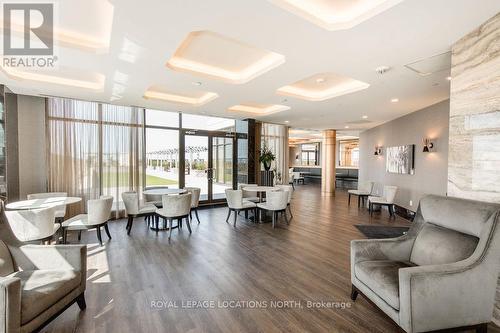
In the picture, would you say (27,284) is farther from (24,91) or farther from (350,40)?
(24,91)

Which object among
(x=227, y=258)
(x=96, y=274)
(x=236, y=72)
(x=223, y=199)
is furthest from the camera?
(x=223, y=199)

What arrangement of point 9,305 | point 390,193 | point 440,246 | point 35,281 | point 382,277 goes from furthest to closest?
point 390,193 → point 440,246 → point 382,277 → point 35,281 → point 9,305

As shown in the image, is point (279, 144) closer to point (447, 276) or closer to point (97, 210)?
point (97, 210)

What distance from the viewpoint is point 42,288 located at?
5.95 feet

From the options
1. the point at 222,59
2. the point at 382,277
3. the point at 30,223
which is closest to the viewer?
the point at 382,277

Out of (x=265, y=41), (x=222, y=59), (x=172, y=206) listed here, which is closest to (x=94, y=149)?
(x=172, y=206)

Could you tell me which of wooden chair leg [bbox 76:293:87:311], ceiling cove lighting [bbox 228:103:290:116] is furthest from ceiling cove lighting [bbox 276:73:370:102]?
wooden chair leg [bbox 76:293:87:311]

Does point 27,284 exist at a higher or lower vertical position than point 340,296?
higher

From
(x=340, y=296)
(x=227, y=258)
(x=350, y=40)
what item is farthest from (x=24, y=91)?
(x=340, y=296)

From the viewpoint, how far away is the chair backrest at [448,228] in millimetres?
1946

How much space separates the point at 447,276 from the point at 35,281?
3.32 meters

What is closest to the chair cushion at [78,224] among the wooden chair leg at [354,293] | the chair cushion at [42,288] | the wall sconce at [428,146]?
the chair cushion at [42,288]

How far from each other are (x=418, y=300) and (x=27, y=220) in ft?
15.0

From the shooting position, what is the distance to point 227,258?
3.52 metres
